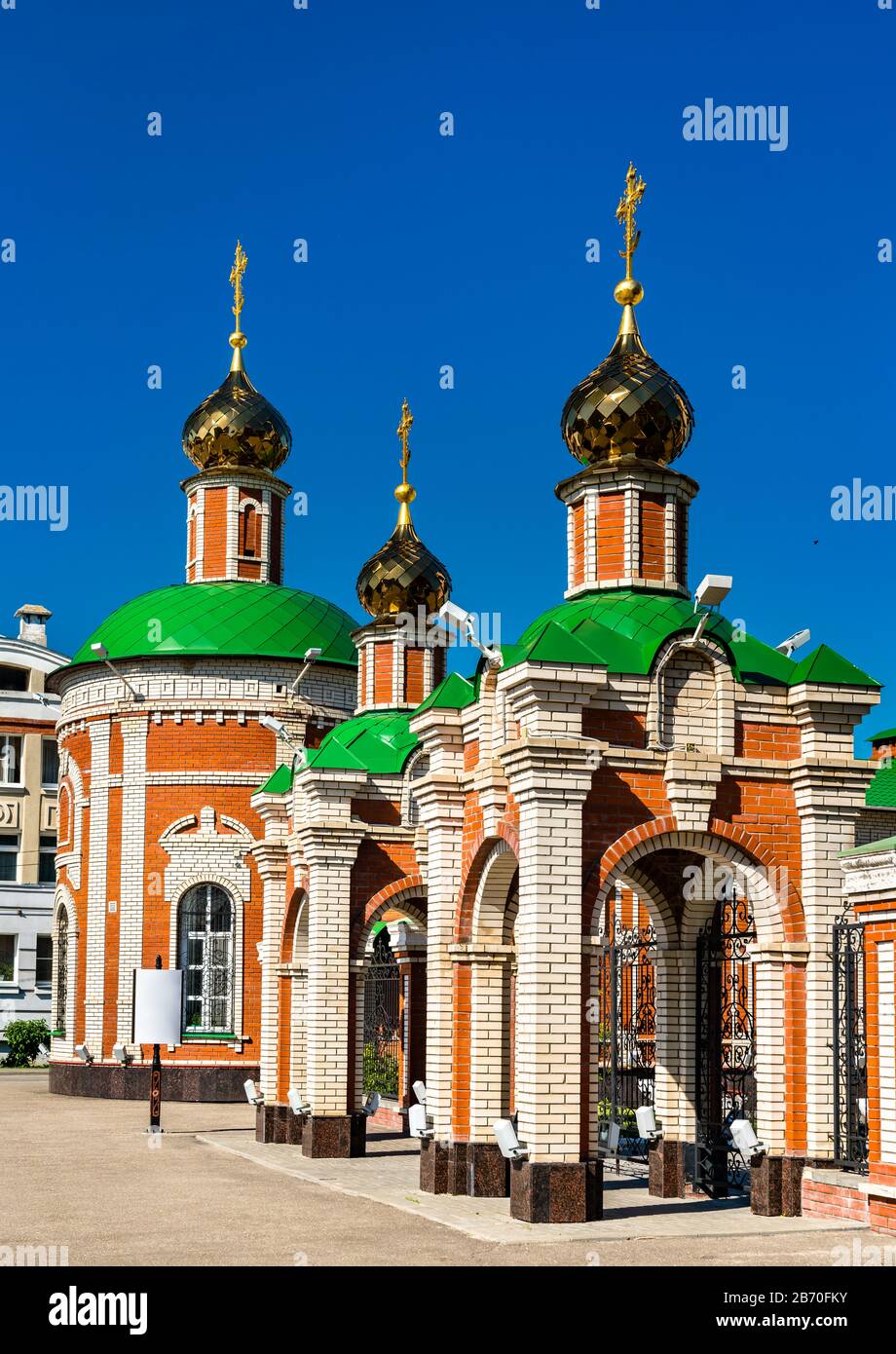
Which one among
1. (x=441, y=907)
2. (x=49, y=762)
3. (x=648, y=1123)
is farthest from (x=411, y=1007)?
(x=49, y=762)

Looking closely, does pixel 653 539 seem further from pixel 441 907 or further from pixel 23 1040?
pixel 23 1040

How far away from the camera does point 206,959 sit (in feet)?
96.2

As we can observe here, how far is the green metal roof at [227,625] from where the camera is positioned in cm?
2945

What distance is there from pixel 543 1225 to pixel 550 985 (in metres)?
1.82

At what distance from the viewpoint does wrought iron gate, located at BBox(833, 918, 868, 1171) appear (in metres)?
13.5

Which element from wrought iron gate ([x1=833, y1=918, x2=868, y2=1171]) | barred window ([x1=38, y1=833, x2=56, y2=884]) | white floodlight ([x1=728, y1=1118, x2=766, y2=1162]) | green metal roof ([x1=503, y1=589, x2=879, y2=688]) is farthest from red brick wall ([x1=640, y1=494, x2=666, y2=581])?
barred window ([x1=38, y1=833, x2=56, y2=884])

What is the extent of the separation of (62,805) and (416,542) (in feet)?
38.7

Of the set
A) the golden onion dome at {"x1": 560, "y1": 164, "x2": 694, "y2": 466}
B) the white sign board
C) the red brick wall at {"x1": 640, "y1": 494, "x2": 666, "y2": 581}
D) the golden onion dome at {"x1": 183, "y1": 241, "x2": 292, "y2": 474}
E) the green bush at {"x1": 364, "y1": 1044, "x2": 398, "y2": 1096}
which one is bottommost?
the green bush at {"x1": 364, "y1": 1044, "x2": 398, "y2": 1096}

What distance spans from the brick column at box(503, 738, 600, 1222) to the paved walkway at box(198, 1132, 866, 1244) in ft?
0.95

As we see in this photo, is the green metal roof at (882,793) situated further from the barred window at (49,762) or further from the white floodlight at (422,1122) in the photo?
the barred window at (49,762)

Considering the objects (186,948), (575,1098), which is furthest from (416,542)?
(575,1098)

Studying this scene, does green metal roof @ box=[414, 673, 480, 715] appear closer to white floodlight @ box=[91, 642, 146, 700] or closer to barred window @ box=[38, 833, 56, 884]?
white floodlight @ box=[91, 642, 146, 700]

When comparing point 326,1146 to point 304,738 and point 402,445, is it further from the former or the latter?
point 304,738

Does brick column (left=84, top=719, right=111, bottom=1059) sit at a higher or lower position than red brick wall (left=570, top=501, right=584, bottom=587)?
lower
